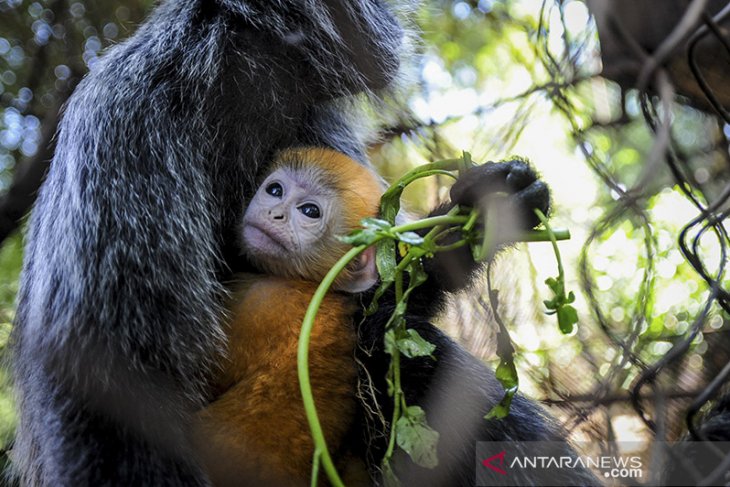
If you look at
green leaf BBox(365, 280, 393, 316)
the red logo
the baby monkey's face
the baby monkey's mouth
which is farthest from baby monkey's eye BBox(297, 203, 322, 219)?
the red logo

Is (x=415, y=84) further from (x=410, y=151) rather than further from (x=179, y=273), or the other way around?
(x=179, y=273)

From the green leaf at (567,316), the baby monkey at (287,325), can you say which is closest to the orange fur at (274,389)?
the baby monkey at (287,325)

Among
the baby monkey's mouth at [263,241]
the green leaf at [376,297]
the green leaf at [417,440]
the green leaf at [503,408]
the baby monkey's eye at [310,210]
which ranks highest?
the baby monkey's eye at [310,210]

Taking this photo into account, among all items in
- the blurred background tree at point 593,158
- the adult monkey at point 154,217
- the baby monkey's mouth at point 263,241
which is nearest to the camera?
the blurred background tree at point 593,158

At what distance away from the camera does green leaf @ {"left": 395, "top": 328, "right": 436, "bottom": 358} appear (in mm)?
1684

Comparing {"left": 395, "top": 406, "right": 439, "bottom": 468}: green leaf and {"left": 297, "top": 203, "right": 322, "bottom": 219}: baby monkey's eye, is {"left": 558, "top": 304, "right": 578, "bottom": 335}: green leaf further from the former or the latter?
{"left": 297, "top": 203, "right": 322, "bottom": 219}: baby monkey's eye

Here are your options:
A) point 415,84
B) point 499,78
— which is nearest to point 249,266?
point 415,84

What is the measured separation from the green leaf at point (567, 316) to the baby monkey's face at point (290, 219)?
811 mm

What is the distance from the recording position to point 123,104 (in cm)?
201

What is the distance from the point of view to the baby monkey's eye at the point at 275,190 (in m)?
2.17

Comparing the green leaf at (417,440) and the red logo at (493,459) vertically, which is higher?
the green leaf at (417,440)

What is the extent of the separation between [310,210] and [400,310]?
0.59 m

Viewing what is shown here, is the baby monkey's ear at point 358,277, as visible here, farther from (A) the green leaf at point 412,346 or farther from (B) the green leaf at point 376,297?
(A) the green leaf at point 412,346

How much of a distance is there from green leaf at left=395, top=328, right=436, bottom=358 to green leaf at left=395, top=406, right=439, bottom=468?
0.15 metres
